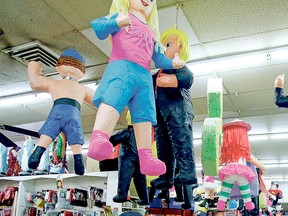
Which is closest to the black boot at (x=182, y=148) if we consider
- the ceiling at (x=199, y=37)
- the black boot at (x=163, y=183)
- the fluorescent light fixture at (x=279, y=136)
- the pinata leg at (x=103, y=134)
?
the black boot at (x=163, y=183)

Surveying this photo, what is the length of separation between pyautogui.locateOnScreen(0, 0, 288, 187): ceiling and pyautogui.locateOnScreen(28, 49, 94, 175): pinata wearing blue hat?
1.11 metres

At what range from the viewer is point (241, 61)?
3311 millimetres

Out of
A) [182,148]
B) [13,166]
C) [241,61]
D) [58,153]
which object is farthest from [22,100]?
[182,148]

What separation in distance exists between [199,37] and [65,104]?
5.66 ft

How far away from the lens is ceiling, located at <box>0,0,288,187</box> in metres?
2.62

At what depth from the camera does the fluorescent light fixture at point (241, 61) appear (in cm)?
318

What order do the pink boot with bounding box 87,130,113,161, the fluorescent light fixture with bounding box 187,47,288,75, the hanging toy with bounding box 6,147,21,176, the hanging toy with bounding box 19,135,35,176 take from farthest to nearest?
the hanging toy with bounding box 6,147,21,176 → the hanging toy with bounding box 19,135,35,176 → the fluorescent light fixture with bounding box 187,47,288,75 → the pink boot with bounding box 87,130,113,161

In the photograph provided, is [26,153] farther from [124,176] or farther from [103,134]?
[103,134]

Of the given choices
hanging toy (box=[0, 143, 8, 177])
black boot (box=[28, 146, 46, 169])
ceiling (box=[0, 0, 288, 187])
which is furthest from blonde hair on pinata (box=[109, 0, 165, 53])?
hanging toy (box=[0, 143, 8, 177])

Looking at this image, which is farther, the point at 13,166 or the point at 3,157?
the point at 13,166

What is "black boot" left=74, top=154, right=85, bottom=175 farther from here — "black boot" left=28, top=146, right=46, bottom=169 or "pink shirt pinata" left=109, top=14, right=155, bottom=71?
"pink shirt pinata" left=109, top=14, right=155, bottom=71

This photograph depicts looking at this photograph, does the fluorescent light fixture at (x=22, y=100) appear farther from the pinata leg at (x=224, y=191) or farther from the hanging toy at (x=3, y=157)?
the pinata leg at (x=224, y=191)

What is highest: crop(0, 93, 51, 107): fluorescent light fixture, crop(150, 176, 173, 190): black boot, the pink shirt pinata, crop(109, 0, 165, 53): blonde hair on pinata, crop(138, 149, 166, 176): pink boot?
crop(0, 93, 51, 107): fluorescent light fixture

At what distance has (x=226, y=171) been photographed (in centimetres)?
209
